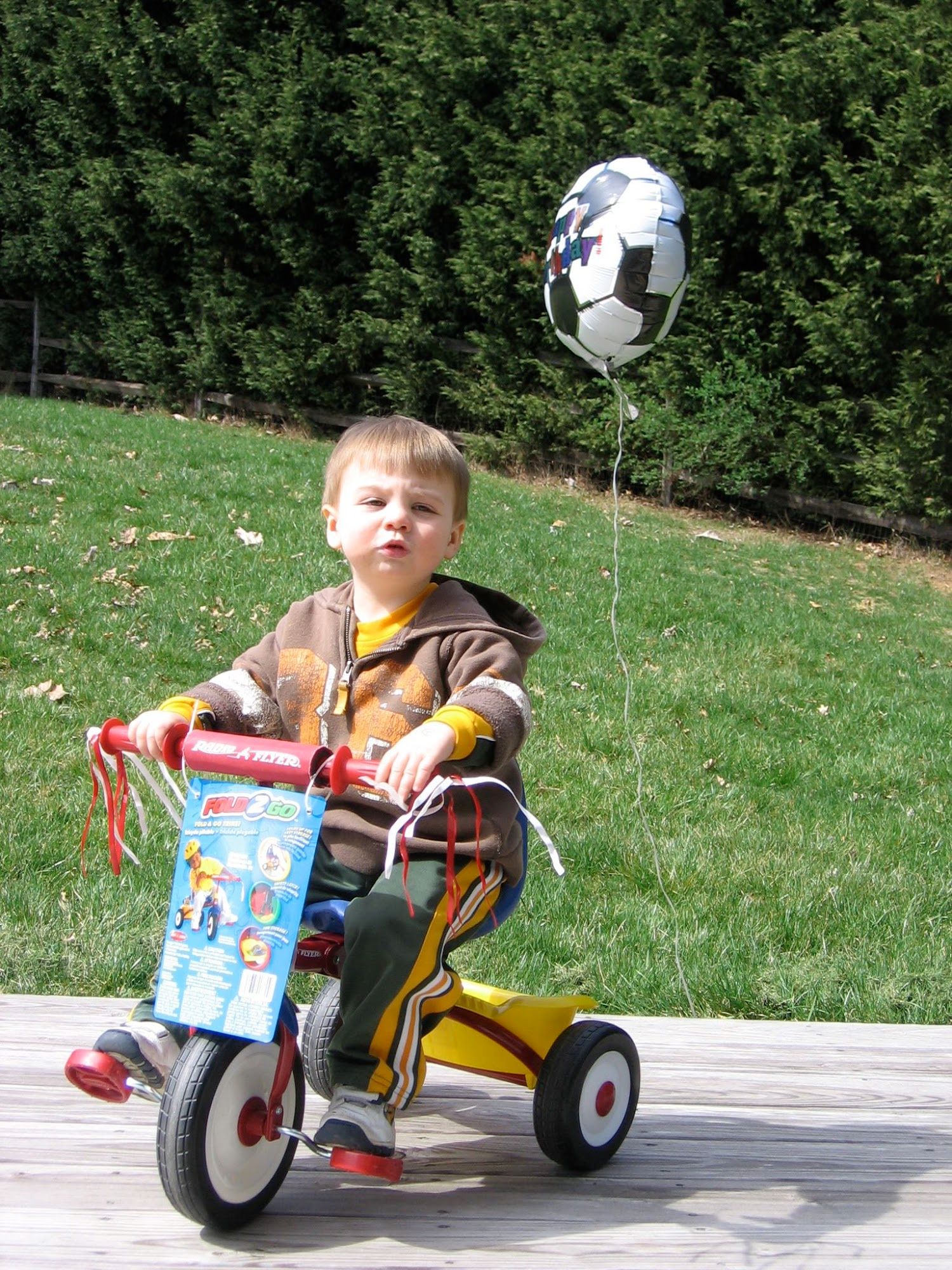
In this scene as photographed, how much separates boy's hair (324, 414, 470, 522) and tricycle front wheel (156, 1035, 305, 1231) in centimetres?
96

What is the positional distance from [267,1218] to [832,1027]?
5.02ft

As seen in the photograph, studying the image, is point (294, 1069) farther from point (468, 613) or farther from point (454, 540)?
point (454, 540)

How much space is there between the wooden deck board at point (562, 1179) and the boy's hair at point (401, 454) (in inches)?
44.6

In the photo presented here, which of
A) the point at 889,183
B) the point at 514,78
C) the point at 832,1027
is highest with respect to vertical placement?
the point at 514,78

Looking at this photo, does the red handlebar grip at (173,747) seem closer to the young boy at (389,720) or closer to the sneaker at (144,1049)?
the young boy at (389,720)

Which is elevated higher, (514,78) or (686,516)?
(514,78)

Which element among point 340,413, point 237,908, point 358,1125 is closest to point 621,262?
point 237,908

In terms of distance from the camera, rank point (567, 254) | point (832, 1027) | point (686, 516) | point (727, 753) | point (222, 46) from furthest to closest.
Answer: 1. point (222, 46)
2. point (686, 516)
3. point (567, 254)
4. point (727, 753)
5. point (832, 1027)

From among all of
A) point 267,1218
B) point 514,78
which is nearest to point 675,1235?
point 267,1218

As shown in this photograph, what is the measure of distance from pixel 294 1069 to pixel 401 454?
3.29 ft

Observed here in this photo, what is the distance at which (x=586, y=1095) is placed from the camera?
2.21m

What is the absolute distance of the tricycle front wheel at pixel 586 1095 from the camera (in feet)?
7.11

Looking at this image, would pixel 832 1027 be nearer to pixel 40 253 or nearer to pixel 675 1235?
pixel 675 1235

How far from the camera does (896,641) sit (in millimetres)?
7762
